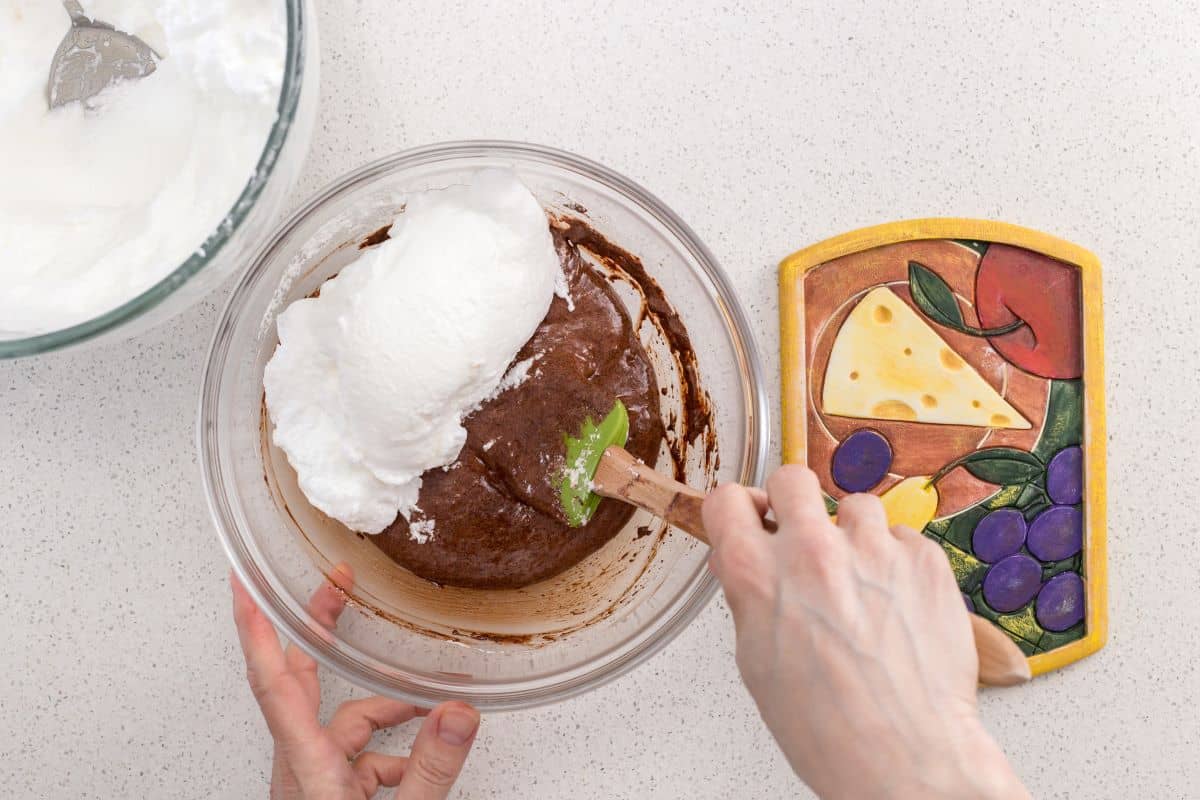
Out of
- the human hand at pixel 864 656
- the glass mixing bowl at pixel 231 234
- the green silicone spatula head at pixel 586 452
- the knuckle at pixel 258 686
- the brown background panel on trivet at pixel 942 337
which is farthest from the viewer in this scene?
the brown background panel on trivet at pixel 942 337

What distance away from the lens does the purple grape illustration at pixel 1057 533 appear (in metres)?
1.25

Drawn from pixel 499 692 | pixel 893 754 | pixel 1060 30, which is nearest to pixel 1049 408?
pixel 1060 30

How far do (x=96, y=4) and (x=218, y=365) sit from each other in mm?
463

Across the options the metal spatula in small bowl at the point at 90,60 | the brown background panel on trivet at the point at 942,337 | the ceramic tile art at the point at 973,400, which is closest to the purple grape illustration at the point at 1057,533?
the ceramic tile art at the point at 973,400

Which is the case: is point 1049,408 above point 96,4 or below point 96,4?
above

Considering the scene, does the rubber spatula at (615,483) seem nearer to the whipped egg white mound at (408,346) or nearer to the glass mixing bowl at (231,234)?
the whipped egg white mound at (408,346)

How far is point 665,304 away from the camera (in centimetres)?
110

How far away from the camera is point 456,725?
102 centimetres

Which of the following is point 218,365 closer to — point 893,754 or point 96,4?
point 96,4

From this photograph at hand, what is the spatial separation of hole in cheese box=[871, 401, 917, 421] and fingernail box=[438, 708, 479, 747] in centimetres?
72

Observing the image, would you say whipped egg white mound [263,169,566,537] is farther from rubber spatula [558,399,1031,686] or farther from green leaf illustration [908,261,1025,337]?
green leaf illustration [908,261,1025,337]

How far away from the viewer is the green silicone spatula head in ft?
3.23

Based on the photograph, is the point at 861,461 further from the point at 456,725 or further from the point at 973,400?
the point at 456,725

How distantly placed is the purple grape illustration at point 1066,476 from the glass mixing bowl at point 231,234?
1173 millimetres
